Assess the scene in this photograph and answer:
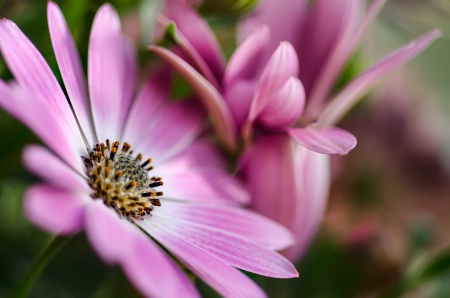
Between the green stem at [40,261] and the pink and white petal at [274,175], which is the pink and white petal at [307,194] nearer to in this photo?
the pink and white petal at [274,175]

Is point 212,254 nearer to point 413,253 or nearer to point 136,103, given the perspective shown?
point 136,103

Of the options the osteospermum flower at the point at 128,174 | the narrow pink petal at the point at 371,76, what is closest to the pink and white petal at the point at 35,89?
the osteospermum flower at the point at 128,174

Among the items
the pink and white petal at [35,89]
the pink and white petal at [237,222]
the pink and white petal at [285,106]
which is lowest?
the pink and white petal at [35,89]

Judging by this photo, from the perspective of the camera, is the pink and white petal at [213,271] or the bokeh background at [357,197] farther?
the bokeh background at [357,197]

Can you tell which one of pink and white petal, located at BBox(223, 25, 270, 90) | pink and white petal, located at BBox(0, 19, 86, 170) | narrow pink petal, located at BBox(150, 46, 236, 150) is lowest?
pink and white petal, located at BBox(0, 19, 86, 170)

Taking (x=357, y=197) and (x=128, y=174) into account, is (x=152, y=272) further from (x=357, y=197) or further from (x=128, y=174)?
(x=357, y=197)

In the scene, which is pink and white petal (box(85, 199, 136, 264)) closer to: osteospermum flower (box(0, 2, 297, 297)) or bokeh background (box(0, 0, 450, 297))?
osteospermum flower (box(0, 2, 297, 297))

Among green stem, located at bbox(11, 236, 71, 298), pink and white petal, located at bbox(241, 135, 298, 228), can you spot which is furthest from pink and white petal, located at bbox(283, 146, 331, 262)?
green stem, located at bbox(11, 236, 71, 298)

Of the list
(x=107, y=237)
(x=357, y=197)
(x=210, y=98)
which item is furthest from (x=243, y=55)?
(x=357, y=197)
